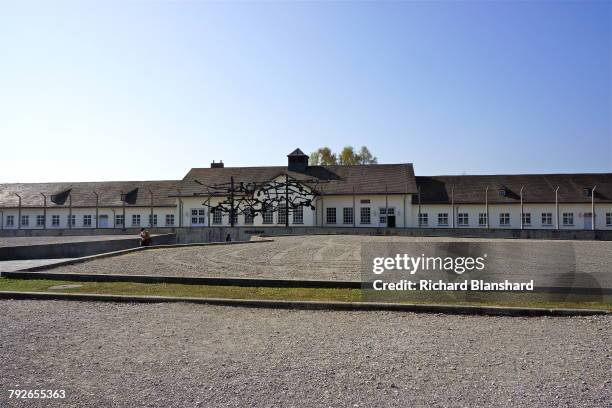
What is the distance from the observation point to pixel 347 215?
150 feet

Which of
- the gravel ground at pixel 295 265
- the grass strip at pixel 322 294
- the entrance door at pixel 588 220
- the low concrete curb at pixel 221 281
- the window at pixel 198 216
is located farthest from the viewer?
the window at pixel 198 216

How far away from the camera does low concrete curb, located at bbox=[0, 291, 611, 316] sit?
26.6 feet

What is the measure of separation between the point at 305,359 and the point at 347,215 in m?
40.2

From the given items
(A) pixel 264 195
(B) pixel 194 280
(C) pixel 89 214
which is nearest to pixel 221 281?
(B) pixel 194 280

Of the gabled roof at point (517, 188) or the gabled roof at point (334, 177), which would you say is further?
the gabled roof at point (334, 177)

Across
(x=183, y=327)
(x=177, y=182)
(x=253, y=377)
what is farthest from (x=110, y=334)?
(x=177, y=182)

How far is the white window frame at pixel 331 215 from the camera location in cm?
4606

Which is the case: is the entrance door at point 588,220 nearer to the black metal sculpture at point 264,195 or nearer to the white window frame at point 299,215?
the black metal sculpture at point 264,195

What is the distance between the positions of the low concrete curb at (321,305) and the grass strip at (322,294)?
1.16 feet

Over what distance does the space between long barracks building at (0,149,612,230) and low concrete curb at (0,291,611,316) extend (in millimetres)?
29661

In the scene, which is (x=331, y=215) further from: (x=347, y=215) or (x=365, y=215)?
(x=365, y=215)

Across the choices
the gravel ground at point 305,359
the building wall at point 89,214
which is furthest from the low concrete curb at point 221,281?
the building wall at point 89,214

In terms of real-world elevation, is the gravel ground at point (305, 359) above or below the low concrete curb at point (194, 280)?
below

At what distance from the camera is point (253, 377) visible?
17.2 ft
